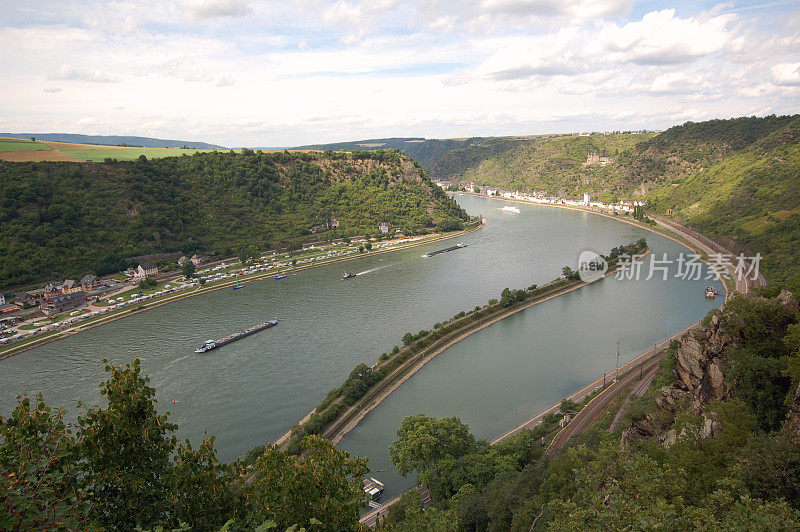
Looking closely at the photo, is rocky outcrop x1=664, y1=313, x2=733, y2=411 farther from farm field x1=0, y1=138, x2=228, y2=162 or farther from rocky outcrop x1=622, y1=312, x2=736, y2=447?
farm field x1=0, y1=138, x2=228, y2=162

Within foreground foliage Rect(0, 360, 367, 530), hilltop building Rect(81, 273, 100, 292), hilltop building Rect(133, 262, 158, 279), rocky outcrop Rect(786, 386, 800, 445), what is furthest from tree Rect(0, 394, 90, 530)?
hilltop building Rect(133, 262, 158, 279)

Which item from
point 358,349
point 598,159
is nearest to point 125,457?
point 358,349

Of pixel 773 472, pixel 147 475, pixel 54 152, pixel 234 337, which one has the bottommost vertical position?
pixel 234 337

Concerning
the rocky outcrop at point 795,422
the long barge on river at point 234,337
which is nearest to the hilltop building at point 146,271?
the long barge on river at point 234,337

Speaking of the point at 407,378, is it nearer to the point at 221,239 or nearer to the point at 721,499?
the point at 721,499

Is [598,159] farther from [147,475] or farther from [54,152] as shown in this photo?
[147,475]

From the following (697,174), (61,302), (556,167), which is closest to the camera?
(61,302)

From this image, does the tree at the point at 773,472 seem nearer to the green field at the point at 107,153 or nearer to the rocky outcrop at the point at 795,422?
the rocky outcrop at the point at 795,422
